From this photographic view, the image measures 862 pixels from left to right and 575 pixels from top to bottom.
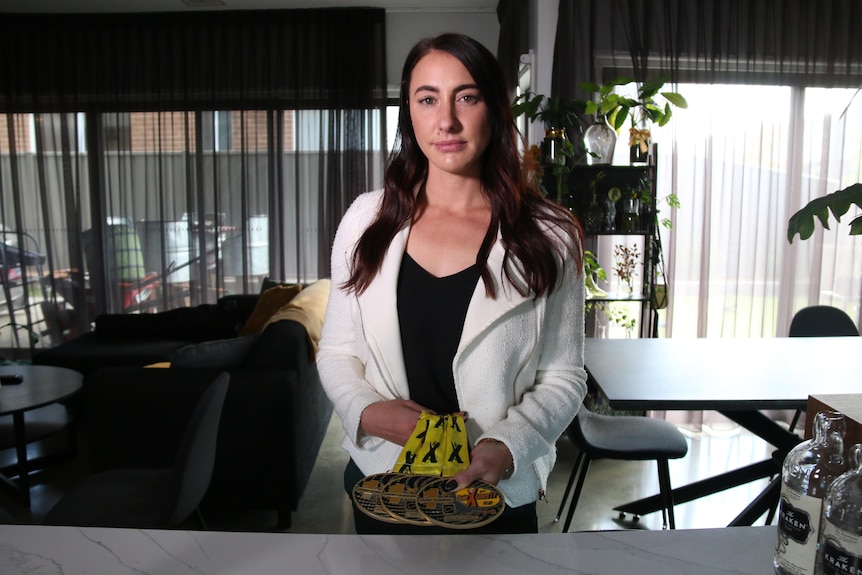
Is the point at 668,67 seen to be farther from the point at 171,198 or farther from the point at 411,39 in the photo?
the point at 171,198

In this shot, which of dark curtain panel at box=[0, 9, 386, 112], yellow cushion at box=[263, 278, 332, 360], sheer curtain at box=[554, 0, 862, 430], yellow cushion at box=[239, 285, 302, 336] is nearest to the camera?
yellow cushion at box=[263, 278, 332, 360]

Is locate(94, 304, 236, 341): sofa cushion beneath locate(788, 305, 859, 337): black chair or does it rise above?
beneath

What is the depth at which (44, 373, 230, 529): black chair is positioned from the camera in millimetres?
1772

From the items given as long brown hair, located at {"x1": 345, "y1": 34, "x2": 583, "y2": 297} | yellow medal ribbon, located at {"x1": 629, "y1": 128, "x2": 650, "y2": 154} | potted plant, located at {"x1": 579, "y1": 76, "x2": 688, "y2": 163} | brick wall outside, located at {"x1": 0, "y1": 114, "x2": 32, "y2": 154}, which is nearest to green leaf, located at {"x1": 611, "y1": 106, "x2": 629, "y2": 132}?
potted plant, located at {"x1": 579, "y1": 76, "x2": 688, "y2": 163}

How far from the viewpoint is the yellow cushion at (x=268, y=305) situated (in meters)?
3.90

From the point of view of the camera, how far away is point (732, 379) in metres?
1.99

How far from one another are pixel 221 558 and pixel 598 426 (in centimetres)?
175

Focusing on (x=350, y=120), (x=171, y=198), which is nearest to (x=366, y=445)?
(x=350, y=120)

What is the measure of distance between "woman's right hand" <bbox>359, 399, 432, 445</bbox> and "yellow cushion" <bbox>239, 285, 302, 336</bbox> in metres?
2.91

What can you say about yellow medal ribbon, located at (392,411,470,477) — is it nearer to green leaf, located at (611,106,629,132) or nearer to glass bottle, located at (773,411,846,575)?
glass bottle, located at (773,411,846,575)

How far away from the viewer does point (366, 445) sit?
1.12m

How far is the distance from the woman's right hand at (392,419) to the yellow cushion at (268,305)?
9.54 ft

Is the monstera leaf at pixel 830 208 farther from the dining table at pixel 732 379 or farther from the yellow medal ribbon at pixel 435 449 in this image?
the dining table at pixel 732 379

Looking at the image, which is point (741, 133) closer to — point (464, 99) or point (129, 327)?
point (464, 99)
